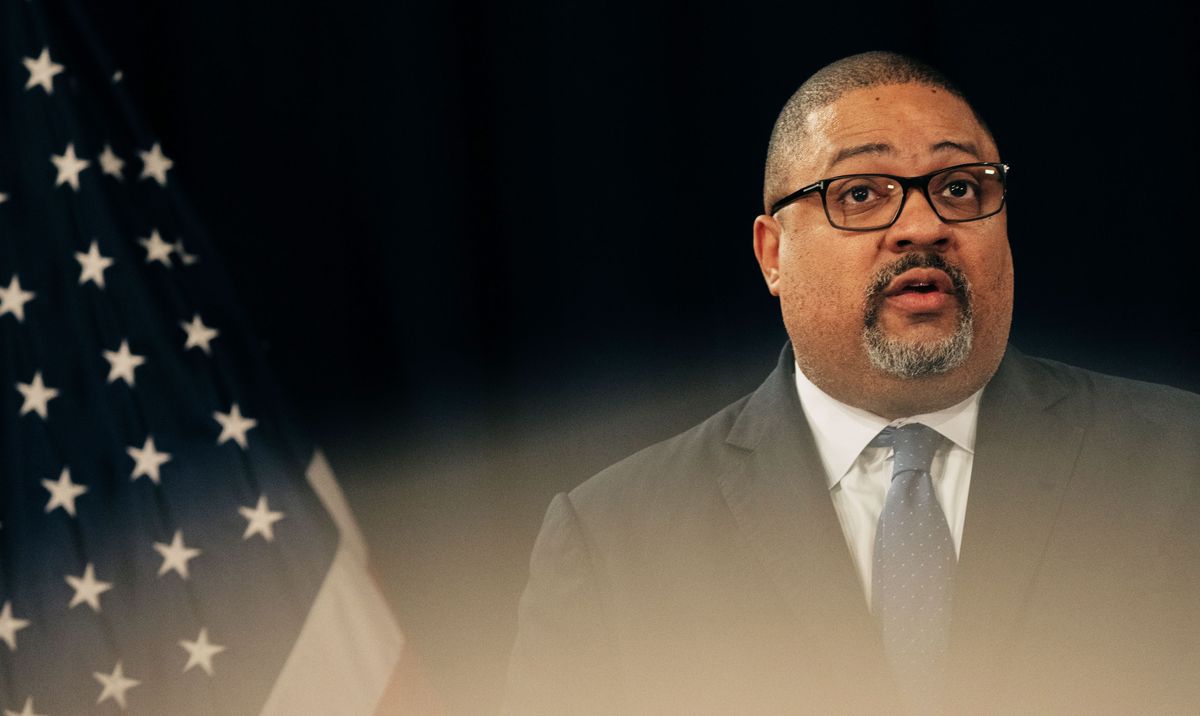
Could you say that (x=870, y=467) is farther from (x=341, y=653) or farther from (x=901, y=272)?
(x=341, y=653)

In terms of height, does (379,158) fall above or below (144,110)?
below

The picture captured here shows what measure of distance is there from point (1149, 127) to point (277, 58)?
4.59 ft

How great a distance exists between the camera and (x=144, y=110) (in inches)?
80.6

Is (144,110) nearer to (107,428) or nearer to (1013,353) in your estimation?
(107,428)

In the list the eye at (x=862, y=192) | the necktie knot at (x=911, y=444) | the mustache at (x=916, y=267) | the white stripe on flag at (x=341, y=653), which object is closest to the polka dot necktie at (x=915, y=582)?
the necktie knot at (x=911, y=444)

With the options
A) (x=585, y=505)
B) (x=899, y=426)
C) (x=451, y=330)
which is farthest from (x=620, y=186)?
(x=899, y=426)

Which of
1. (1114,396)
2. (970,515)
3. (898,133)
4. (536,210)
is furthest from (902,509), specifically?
(536,210)

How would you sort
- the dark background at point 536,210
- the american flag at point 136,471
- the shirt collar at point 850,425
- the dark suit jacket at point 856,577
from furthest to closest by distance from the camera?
1. the american flag at point 136,471
2. the dark background at point 536,210
3. the shirt collar at point 850,425
4. the dark suit jacket at point 856,577

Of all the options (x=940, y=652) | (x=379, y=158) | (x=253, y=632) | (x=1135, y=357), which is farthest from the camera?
(x=379, y=158)

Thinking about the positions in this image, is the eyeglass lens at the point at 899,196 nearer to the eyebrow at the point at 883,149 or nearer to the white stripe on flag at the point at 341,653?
the eyebrow at the point at 883,149

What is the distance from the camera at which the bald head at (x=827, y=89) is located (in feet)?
4.38

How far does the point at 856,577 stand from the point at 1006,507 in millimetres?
174

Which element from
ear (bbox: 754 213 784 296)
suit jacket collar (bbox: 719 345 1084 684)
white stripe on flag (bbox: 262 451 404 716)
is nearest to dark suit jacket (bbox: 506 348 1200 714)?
suit jacket collar (bbox: 719 345 1084 684)

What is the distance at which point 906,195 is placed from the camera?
50.2 inches
